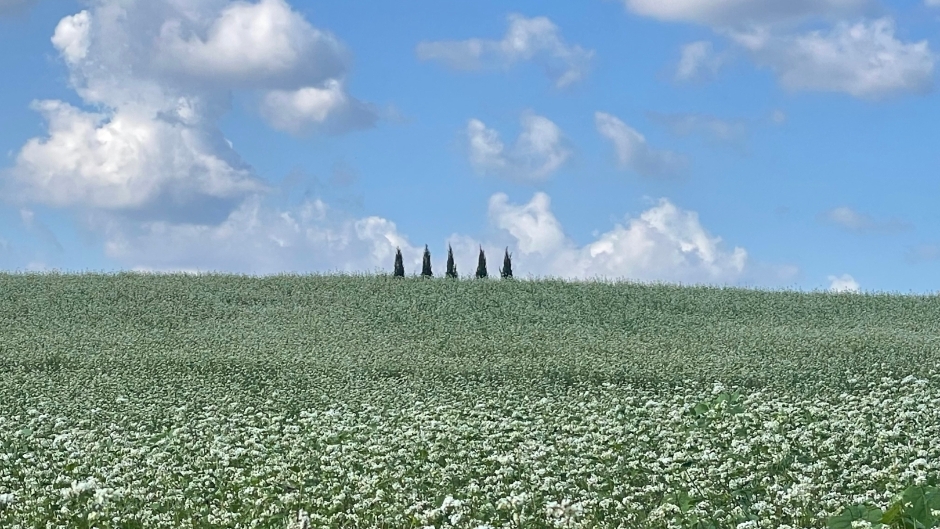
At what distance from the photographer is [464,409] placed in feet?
53.8

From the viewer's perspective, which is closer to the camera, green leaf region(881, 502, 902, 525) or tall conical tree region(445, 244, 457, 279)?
green leaf region(881, 502, 902, 525)

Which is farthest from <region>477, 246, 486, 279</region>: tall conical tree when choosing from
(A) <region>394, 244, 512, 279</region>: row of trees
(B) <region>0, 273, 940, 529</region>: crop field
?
(B) <region>0, 273, 940, 529</region>: crop field

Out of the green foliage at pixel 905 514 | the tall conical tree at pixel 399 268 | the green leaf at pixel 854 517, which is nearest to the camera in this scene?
the green foliage at pixel 905 514

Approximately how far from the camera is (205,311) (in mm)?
37562

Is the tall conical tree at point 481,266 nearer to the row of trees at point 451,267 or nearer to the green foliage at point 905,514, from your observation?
the row of trees at point 451,267

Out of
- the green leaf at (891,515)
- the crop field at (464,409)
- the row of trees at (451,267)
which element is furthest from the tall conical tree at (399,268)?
the green leaf at (891,515)

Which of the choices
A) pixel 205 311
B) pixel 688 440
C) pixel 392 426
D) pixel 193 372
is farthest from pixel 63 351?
pixel 688 440

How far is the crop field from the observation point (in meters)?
10.2

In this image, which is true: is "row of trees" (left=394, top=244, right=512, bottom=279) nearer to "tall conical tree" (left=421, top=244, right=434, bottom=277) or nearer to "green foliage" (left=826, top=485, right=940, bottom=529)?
"tall conical tree" (left=421, top=244, right=434, bottom=277)

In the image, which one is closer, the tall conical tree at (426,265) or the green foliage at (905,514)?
the green foliage at (905,514)

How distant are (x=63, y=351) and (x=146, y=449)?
15.6m

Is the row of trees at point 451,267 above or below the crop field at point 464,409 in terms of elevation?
above

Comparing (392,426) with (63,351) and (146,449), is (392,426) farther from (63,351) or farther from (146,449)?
(63,351)

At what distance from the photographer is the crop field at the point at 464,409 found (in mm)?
10250
